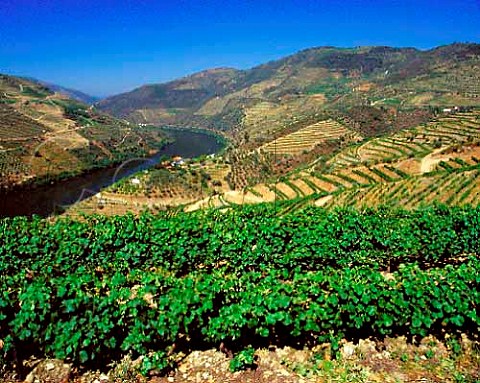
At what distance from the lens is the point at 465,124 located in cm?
7519

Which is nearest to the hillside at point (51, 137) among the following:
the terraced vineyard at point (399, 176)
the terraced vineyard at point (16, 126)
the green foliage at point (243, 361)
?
the terraced vineyard at point (16, 126)

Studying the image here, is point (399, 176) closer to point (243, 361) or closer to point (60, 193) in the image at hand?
point (243, 361)

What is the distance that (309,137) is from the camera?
100m

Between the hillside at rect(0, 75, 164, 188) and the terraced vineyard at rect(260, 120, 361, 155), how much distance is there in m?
46.4

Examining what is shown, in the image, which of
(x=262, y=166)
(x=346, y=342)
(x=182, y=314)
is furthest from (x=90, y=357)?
(x=262, y=166)

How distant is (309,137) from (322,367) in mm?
95321

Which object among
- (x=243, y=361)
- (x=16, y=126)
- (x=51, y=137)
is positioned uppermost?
(x=16, y=126)

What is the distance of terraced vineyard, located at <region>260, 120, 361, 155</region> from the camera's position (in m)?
94.4

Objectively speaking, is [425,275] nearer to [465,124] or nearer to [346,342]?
[346,342]

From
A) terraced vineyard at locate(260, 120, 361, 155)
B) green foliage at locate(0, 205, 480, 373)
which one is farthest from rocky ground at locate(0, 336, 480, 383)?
terraced vineyard at locate(260, 120, 361, 155)

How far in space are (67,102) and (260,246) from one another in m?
157

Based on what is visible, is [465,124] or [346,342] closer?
[346,342]

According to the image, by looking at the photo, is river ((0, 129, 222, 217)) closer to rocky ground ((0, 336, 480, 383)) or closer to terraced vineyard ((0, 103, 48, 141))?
terraced vineyard ((0, 103, 48, 141))

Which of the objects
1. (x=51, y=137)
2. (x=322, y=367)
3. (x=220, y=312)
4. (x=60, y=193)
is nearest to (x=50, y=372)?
(x=220, y=312)
